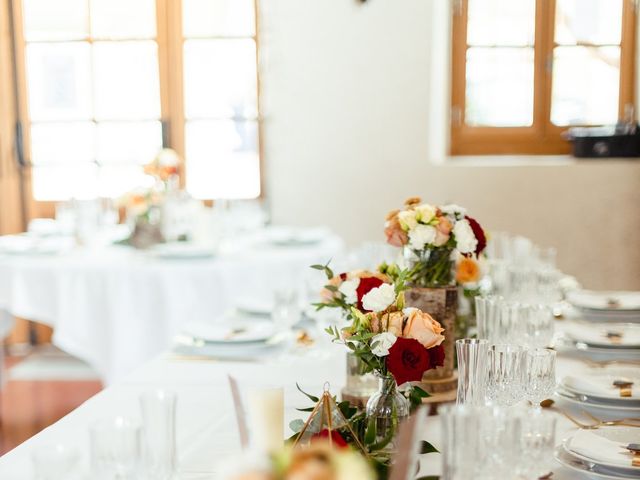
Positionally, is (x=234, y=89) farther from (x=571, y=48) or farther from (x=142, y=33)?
(x=571, y=48)

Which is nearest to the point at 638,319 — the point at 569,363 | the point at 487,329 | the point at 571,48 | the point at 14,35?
the point at 569,363

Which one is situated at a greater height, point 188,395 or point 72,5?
point 72,5

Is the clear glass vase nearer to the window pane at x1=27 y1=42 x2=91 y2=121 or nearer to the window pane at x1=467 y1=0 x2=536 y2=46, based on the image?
the window pane at x1=467 y1=0 x2=536 y2=46

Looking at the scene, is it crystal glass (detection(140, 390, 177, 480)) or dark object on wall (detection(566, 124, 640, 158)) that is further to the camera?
dark object on wall (detection(566, 124, 640, 158))

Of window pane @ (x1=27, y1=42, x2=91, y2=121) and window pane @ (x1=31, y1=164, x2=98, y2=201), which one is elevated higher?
window pane @ (x1=27, y1=42, x2=91, y2=121)

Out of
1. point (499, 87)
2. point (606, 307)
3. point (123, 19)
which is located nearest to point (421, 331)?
point (606, 307)

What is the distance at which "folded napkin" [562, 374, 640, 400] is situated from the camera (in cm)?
150

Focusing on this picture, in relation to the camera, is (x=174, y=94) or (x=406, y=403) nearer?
(x=406, y=403)

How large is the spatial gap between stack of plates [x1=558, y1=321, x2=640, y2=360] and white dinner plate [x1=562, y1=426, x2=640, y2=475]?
58 centimetres

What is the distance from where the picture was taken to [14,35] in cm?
484

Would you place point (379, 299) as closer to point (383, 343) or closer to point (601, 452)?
point (383, 343)

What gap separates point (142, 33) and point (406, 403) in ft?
13.2

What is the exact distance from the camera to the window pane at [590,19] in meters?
4.69

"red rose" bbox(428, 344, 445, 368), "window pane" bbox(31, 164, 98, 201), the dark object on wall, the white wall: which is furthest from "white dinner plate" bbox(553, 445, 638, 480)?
"window pane" bbox(31, 164, 98, 201)
